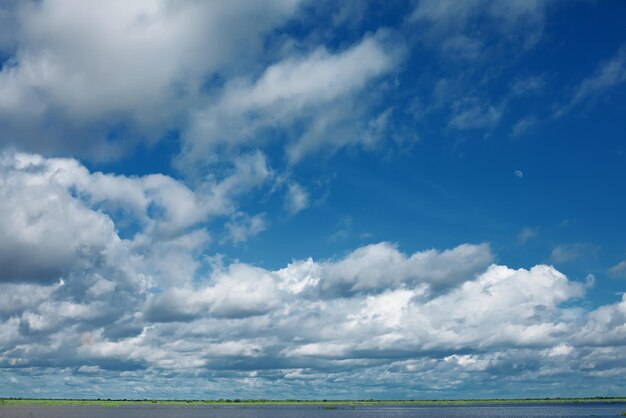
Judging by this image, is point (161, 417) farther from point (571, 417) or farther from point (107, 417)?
point (571, 417)

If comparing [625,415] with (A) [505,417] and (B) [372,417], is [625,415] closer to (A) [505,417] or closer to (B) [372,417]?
(A) [505,417]

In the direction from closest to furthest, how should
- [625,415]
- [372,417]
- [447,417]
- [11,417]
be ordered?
[11,417], [625,415], [447,417], [372,417]

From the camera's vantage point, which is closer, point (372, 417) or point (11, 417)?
point (11, 417)

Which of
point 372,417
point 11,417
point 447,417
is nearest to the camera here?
point 11,417

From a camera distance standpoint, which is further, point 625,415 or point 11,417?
point 625,415

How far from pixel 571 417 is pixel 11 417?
15469 cm

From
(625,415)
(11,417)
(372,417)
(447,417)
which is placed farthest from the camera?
(372,417)

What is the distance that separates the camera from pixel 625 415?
539 feet

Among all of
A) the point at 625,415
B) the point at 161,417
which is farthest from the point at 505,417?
the point at 161,417

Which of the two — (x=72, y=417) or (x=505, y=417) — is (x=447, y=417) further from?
(x=72, y=417)

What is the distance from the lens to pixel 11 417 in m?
151

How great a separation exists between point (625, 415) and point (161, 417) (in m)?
138

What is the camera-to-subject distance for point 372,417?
194m

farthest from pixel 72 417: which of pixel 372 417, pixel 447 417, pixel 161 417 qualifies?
pixel 447 417
